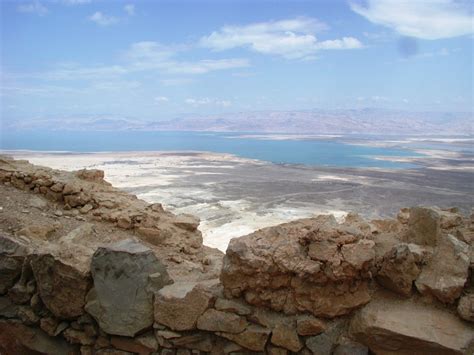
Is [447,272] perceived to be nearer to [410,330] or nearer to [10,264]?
[410,330]

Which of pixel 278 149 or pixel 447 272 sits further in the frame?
pixel 278 149

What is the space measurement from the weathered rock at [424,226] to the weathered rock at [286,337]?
1476 mm

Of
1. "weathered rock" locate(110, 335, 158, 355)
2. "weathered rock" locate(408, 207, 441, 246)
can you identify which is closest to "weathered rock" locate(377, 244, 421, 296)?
"weathered rock" locate(408, 207, 441, 246)

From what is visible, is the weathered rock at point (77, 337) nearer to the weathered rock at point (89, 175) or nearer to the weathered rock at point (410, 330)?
the weathered rock at point (410, 330)

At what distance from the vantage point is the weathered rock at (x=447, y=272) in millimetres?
3555

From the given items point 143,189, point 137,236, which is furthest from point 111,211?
point 143,189

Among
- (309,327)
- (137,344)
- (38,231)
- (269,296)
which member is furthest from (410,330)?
(38,231)

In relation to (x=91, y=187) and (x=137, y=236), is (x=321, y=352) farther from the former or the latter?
(x=91, y=187)

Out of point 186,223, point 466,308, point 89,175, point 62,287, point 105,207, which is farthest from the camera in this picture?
point 89,175

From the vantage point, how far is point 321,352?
145 inches

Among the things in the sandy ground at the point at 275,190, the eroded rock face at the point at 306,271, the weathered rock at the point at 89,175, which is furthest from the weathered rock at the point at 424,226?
the sandy ground at the point at 275,190

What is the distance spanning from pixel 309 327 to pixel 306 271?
49 cm

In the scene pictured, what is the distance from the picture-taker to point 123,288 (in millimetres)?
4156

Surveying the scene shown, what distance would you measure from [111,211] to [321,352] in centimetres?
372
